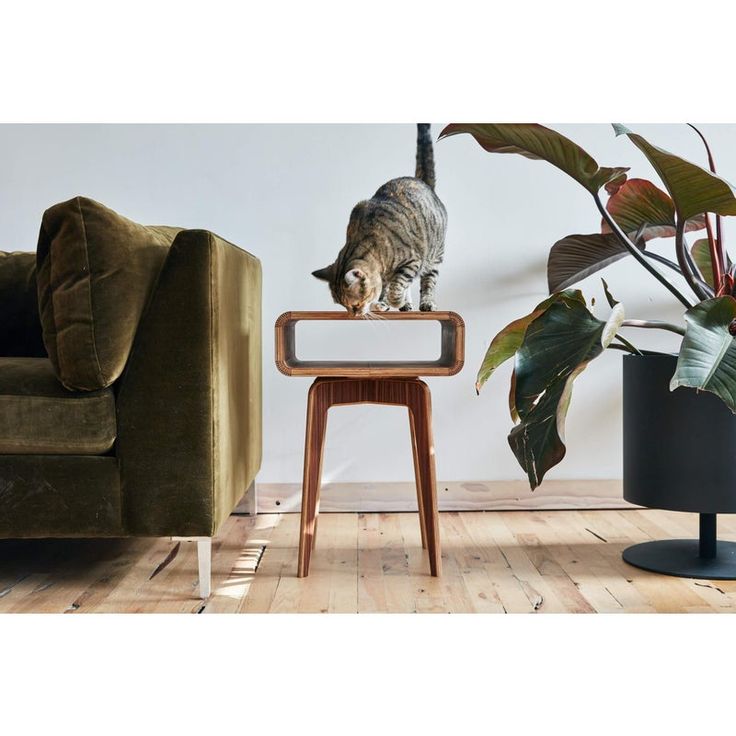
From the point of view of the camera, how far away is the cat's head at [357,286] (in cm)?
182

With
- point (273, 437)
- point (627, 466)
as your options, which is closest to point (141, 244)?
point (273, 437)

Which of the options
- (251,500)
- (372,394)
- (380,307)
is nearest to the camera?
(372,394)

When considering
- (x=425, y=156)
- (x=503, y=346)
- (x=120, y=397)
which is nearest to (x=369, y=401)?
(x=503, y=346)

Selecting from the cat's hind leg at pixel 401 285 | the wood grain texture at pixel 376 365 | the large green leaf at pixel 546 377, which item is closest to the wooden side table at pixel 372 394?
the wood grain texture at pixel 376 365

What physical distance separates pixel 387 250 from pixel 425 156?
0.47 m

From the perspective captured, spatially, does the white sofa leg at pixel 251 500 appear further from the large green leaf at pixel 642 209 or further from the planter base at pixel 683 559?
the large green leaf at pixel 642 209

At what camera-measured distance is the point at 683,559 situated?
6.13ft

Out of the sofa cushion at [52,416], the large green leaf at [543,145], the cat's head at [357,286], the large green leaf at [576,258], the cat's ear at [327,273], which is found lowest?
the sofa cushion at [52,416]

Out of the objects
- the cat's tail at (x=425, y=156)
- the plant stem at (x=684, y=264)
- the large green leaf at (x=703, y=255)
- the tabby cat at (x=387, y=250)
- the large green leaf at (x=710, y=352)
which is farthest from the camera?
the cat's tail at (x=425, y=156)

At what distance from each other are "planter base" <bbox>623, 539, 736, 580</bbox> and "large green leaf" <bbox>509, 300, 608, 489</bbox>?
1.50ft

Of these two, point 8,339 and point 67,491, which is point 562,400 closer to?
point 67,491

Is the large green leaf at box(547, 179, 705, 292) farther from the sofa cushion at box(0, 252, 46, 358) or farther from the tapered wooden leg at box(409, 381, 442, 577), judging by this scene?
the sofa cushion at box(0, 252, 46, 358)

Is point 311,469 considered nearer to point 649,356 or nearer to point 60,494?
point 60,494

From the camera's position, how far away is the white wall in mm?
2406
